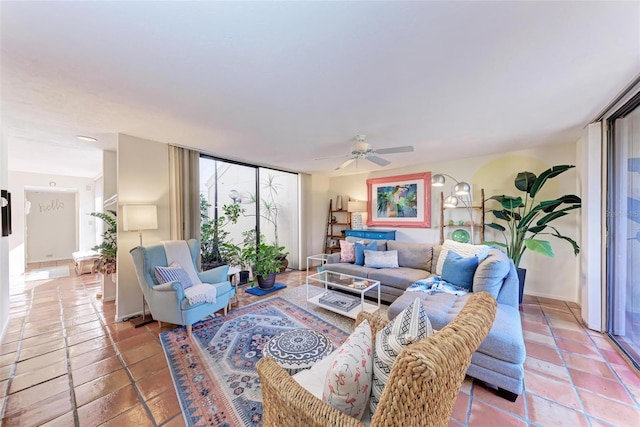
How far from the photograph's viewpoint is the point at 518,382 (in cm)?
157

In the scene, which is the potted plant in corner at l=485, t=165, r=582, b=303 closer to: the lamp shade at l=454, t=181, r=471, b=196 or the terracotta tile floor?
the lamp shade at l=454, t=181, r=471, b=196

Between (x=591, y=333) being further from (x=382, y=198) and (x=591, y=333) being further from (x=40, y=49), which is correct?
(x=40, y=49)

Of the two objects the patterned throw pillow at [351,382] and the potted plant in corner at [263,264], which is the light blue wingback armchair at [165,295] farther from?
the patterned throw pillow at [351,382]

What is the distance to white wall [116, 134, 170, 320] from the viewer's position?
2.86 m

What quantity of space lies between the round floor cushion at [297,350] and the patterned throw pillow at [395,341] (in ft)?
2.00

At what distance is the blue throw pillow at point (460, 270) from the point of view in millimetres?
2621

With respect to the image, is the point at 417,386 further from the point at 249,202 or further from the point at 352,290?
the point at 249,202

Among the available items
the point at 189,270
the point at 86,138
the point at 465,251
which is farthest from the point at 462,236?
the point at 86,138

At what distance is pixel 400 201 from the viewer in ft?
15.7

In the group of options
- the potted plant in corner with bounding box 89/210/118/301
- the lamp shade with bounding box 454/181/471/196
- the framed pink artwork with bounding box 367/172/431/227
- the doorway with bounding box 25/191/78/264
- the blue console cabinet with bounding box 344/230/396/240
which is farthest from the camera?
the doorway with bounding box 25/191/78/264

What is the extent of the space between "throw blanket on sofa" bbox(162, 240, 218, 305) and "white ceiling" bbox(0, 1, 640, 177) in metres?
1.46

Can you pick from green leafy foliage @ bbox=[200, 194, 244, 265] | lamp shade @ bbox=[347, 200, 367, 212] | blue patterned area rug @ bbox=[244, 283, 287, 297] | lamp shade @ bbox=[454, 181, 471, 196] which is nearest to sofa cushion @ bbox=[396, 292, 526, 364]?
lamp shade @ bbox=[454, 181, 471, 196]

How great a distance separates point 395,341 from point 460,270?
2244mm

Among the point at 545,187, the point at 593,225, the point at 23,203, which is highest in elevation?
the point at 545,187
